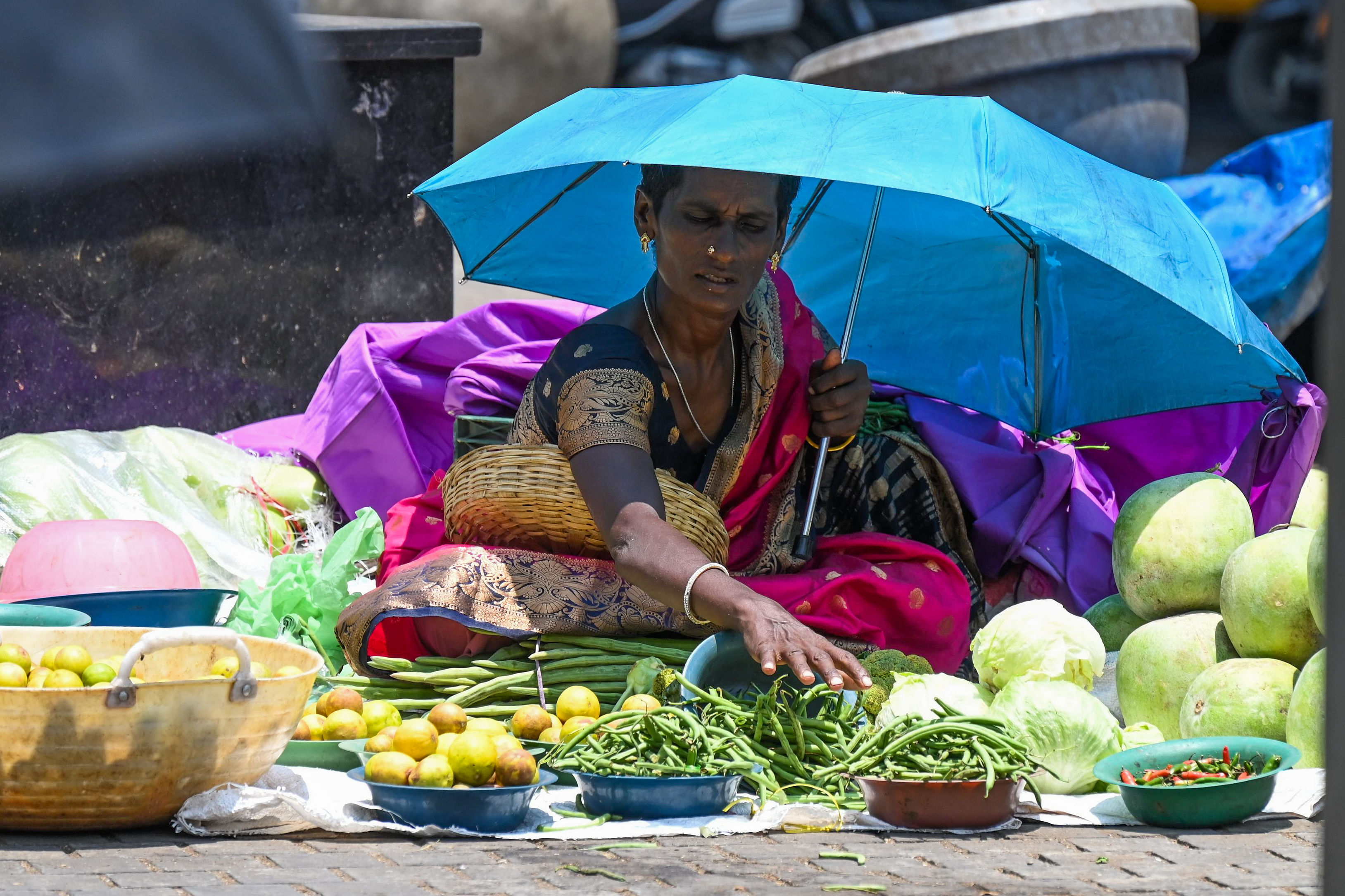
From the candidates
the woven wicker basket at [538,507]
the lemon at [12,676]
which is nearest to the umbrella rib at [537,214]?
the woven wicker basket at [538,507]

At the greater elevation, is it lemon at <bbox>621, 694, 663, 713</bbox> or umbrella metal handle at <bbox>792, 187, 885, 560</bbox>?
umbrella metal handle at <bbox>792, 187, 885, 560</bbox>

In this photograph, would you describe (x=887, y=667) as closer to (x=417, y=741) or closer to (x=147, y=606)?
(x=417, y=741)

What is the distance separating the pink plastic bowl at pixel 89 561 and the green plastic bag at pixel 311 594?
0.24 metres

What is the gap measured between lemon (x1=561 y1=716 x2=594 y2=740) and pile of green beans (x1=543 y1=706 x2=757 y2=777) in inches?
4.0

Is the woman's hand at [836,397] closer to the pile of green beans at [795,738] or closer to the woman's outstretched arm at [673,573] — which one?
the woman's outstretched arm at [673,573]

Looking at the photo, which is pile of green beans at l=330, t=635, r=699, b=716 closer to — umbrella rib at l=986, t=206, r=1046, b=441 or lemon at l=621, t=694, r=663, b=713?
lemon at l=621, t=694, r=663, b=713

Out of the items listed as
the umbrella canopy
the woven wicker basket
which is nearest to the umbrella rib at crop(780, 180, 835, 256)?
the umbrella canopy

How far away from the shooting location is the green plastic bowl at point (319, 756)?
12.4 ft

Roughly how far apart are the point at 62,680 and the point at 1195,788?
2215 mm

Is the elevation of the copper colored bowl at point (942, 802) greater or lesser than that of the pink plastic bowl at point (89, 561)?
lesser

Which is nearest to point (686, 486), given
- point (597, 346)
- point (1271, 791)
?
point (597, 346)

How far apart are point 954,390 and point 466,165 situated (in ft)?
5.48

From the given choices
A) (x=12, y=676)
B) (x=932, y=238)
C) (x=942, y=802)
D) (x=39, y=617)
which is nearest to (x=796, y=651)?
(x=942, y=802)

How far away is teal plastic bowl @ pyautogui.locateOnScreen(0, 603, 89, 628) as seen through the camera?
3807 mm
